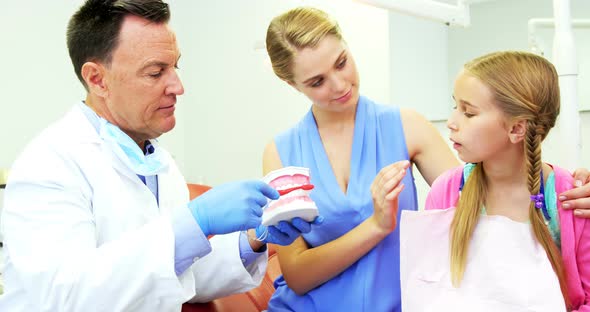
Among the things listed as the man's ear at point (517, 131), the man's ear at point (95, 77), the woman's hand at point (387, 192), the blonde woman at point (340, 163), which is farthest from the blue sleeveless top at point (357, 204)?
the man's ear at point (95, 77)

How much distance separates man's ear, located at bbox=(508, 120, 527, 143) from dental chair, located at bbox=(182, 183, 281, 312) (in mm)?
944

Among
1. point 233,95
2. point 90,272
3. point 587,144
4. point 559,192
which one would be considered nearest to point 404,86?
point 587,144

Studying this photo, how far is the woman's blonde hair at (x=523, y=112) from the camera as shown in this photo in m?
1.19

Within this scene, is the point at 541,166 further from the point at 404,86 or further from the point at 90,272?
the point at 404,86

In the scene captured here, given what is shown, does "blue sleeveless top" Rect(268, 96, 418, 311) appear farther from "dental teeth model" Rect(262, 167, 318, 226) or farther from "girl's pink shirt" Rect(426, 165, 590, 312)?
"girl's pink shirt" Rect(426, 165, 590, 312)

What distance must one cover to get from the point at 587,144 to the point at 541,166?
1.65 metres

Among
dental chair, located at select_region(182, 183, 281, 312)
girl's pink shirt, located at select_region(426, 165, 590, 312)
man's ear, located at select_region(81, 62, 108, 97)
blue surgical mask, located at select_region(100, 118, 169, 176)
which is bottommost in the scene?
dental chair, located at select_region(182, 183, 281, 312)

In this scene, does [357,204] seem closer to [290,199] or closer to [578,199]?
[290,199]

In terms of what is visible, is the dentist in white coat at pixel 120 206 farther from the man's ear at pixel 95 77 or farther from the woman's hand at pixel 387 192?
the woman's hand at pixel 387 192

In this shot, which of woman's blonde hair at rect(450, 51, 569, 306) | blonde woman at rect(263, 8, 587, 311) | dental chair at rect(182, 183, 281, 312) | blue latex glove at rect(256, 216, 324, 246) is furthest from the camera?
dental chair at rect(182, 183, 281, 312)

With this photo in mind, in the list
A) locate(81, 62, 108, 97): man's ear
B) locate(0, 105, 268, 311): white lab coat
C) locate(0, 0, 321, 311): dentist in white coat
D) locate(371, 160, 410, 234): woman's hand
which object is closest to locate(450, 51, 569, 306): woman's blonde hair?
locate(371, 160, 410, 234): woman's hand

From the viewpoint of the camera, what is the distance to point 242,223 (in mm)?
1182

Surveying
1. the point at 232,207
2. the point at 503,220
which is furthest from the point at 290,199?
the point at 503,220

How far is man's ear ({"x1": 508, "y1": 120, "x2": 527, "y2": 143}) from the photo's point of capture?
122cm
